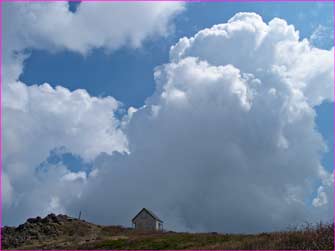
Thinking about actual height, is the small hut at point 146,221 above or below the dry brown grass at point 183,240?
above

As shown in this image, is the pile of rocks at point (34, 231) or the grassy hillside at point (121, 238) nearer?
the grassy hillside at point (121, 238)

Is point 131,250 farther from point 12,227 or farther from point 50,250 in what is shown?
point 12,227

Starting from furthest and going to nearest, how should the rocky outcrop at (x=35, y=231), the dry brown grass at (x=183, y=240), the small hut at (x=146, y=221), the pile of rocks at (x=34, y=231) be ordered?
the small hut at (x=146, y=221) → the pile of rocks at (x=34, y=231) → the rocky outcrop at (x=35, y=231) → the dry brown grass at (x=183, y=240)

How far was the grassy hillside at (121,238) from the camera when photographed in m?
16.7

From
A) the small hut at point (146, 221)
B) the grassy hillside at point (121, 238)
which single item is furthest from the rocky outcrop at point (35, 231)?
the small hut at point (146, 221)

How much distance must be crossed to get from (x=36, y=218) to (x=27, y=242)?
1000cm

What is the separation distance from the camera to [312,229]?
17.0 meters

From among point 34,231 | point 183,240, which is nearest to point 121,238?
point 183,240

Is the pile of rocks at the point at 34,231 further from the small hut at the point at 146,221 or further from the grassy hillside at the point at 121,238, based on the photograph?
the small hut at the point at 146,221

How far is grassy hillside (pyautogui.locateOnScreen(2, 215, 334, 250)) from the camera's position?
656 inches

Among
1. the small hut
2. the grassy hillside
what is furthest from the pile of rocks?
the small hut

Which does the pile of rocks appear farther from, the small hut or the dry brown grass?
the small hut

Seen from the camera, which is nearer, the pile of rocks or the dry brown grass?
the dry brown grass

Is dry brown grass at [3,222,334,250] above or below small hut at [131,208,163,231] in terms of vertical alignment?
below
